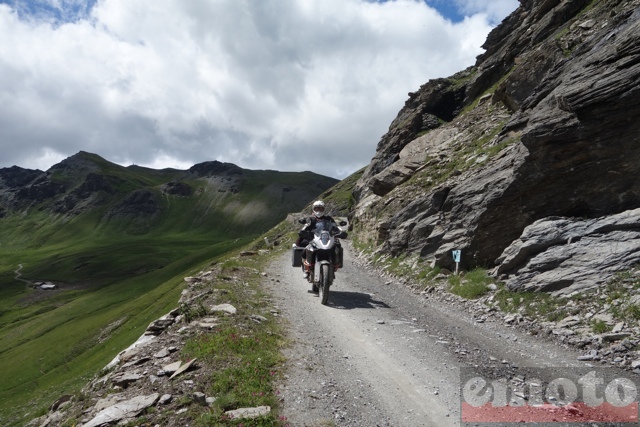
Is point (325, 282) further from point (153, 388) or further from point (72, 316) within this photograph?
point (72, 316)

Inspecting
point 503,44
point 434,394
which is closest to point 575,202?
point 434,394

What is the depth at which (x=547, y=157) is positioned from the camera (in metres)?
16.0

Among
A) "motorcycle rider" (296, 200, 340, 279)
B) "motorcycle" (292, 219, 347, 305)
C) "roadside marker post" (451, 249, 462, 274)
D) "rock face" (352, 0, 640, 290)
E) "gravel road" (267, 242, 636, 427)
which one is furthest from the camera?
"roadside marker post" (451, 249, 462, 274)

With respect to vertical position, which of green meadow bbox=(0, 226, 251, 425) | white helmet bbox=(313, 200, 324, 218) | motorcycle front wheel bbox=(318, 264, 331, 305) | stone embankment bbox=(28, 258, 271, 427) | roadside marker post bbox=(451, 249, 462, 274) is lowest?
green meadow bbox=(0, 226, 251, 425)

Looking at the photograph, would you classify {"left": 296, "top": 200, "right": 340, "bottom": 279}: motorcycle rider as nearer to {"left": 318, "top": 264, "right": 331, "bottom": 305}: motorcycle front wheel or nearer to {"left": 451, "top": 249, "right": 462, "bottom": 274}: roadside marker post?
{"left": 318, "top": 264, "right": 331, "bottom": 305}: motorcycle front wheel

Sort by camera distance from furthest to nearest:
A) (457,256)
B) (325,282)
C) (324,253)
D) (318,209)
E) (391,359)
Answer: (457,256), (318,209), (324,253), (325,282), (391,359)

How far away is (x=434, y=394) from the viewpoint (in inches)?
291

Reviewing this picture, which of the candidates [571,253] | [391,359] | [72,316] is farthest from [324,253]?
[72,316]

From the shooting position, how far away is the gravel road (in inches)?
Answer: 268

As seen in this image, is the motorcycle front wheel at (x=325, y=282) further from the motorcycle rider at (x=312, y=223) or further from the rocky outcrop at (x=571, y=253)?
the rocky outcrop at (x=571, y=253)

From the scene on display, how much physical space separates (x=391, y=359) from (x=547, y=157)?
39.5 feet

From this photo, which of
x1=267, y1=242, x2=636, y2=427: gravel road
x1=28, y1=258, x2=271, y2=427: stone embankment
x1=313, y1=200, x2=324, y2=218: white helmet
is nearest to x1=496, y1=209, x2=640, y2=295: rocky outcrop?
x1=267, y1=242, x2=636, y2=427: gravel road

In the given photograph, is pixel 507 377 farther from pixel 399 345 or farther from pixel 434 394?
pixel 399 345

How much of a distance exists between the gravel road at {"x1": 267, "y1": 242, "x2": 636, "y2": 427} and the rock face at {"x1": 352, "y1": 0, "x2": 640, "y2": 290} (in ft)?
13.4
